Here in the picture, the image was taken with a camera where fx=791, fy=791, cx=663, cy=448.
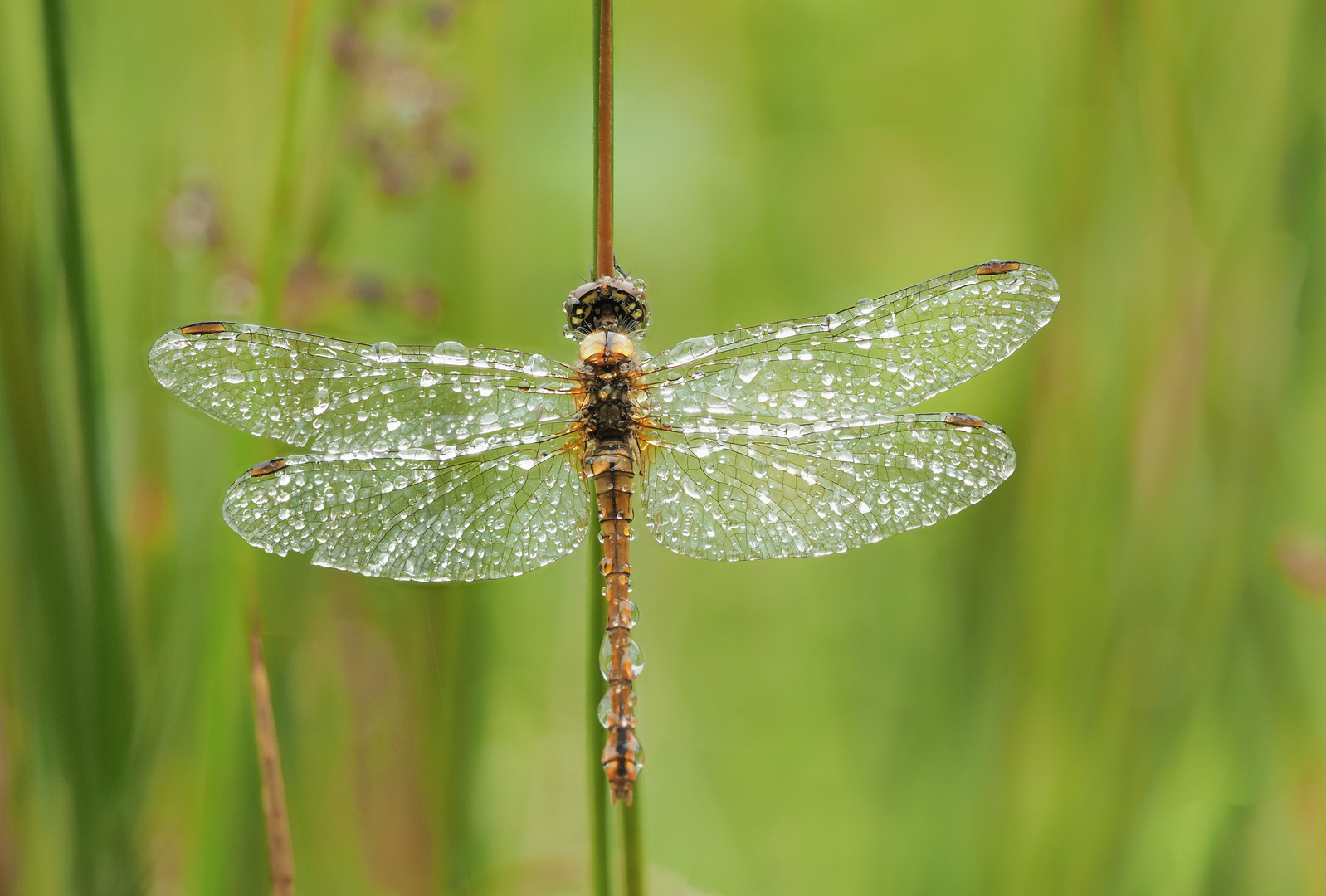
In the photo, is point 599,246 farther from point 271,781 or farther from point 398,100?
point 271,781

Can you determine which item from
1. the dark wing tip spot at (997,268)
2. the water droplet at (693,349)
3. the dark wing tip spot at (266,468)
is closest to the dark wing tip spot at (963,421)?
the dark wing tip spot at (997,268)

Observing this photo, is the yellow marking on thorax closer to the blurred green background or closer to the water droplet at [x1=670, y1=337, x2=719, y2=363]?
the water droplet at [x1=670, y1=337, x2=719, y2=363]

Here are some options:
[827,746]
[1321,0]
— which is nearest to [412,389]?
[827,746]

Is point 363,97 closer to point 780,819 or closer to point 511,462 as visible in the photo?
point 511,462

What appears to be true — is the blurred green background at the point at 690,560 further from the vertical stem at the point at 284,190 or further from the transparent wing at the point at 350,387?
the transparent wing at the point at 350,387

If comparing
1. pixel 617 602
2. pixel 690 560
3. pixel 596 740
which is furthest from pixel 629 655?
pixel 690 560

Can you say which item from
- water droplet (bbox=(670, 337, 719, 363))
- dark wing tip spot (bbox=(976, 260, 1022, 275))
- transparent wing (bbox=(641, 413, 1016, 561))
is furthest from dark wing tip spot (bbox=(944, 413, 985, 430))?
water droplet (bbox=(670, 337, 719, 363))

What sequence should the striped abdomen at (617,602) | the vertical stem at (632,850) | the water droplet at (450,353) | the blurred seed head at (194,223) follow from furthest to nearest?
1. the blurred seed head at (194,223)
2. the water droplet at (450,353)
3. the striped abdomen at (617,602)
4. the vertical stem at (632,850)
